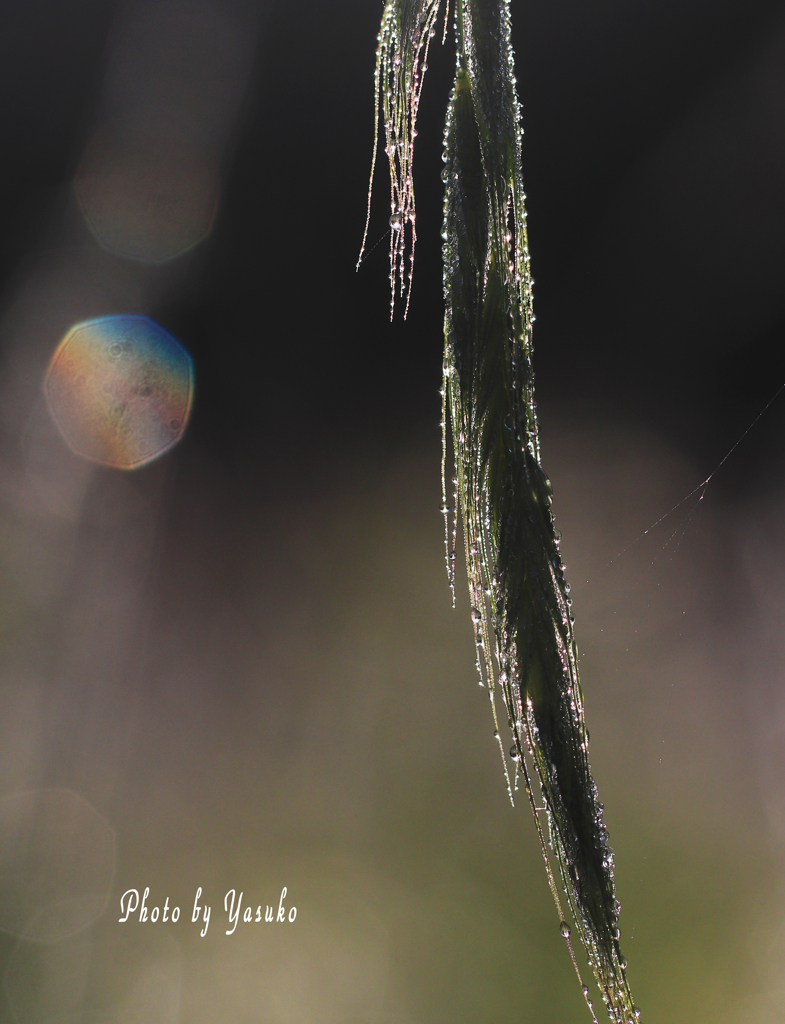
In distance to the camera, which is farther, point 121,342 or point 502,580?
point 121,342

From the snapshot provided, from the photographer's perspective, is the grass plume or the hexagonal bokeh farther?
the hexagonal bokeh

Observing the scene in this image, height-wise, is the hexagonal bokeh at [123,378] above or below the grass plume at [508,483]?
above

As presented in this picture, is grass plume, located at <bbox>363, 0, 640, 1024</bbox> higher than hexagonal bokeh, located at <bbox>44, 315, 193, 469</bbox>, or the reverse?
hexagonal bokeh, located at <bbox>44, 315, 193, 469</bbox>

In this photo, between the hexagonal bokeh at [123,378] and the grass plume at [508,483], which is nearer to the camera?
the grass plume at [508,483]

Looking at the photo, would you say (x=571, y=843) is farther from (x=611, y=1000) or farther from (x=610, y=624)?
(x=610, y=624)

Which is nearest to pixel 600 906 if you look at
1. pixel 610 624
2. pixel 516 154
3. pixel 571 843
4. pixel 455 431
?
pixel 571 843

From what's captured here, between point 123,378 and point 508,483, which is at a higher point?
point 123,378

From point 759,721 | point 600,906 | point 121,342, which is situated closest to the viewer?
point 600,906

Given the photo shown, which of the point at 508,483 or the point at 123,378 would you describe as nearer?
the point at 508,483
